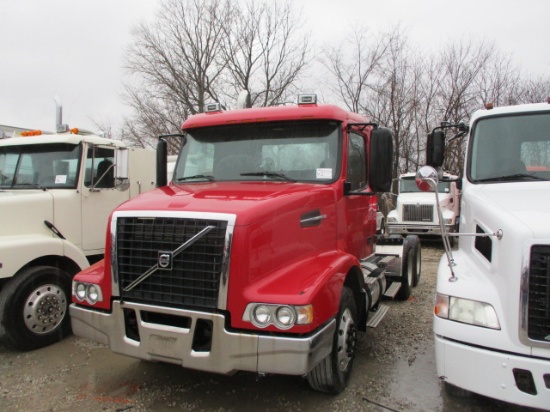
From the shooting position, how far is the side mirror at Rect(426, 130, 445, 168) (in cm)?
445

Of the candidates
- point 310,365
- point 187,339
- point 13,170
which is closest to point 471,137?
point 310,365

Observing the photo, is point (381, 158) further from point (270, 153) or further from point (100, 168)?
point (100, 168)

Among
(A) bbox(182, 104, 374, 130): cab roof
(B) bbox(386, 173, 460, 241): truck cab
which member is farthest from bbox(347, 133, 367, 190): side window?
(B) bbox(386, 173, 460, 241): truck cab

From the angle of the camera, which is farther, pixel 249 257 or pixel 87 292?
pixel 87 292

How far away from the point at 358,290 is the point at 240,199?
154 cm

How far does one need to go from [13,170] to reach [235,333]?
4.38 meters

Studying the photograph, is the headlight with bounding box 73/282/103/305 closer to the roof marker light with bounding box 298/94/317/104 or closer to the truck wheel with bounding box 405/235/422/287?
the roof marker light with bounding box 298/94/317/104

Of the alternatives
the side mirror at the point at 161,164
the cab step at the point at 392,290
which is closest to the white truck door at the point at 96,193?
the side mirror at the point at 161,164

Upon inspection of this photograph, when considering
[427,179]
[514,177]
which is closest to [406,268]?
[514,177]

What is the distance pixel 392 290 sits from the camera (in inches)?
223

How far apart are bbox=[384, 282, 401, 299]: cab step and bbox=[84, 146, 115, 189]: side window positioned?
4.00m

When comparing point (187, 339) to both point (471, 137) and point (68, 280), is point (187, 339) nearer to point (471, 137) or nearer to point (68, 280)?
point (68, 280)

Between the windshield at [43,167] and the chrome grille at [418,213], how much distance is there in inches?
382

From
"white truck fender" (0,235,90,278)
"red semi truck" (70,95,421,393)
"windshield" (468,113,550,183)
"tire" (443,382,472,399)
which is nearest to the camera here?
"red semi truck" (70,95,421,393)
